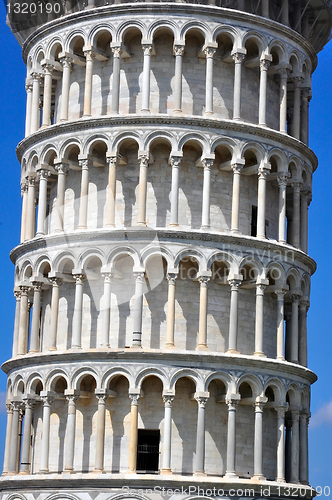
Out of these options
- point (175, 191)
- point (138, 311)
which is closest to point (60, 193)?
point (175, 191)

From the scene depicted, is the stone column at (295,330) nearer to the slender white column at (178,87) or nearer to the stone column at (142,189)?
the stone column at (142,189)

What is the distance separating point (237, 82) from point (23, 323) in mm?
11661

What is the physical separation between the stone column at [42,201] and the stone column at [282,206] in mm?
8488

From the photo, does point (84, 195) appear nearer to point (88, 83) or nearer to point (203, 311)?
point (88, 83)

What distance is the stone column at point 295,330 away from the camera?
39406 millimetres

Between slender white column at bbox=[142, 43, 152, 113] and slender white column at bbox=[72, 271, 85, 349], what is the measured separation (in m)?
6.28

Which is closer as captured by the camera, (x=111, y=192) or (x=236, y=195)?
(x=111, y=192)

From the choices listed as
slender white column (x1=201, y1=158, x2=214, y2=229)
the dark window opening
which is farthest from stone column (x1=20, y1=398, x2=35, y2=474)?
slender white column (x1=201, y1=158, x2=214, y2=229)

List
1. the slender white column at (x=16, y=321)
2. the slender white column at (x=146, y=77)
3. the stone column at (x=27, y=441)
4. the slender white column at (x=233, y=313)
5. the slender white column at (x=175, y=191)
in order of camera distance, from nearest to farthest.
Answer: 1. the slender white column at (x=233, y=313)
2. the slender white column at (x=175, y=191)
3. the stone column at (x=27, y=441)
4. the slender white column at (x=146, y=77)
5. the slender white column at (x=16, y=321)

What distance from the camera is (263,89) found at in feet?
130

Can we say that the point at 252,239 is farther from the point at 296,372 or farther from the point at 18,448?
the point at 18,448

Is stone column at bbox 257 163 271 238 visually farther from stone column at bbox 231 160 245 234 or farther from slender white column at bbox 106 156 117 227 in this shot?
slender white column at bbox 106 156 117 227

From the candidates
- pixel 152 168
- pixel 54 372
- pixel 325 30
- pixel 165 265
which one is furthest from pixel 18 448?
pixel 325 30

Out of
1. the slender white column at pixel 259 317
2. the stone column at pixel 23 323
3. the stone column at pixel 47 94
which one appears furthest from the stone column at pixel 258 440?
the stone column at pixel 47 94
